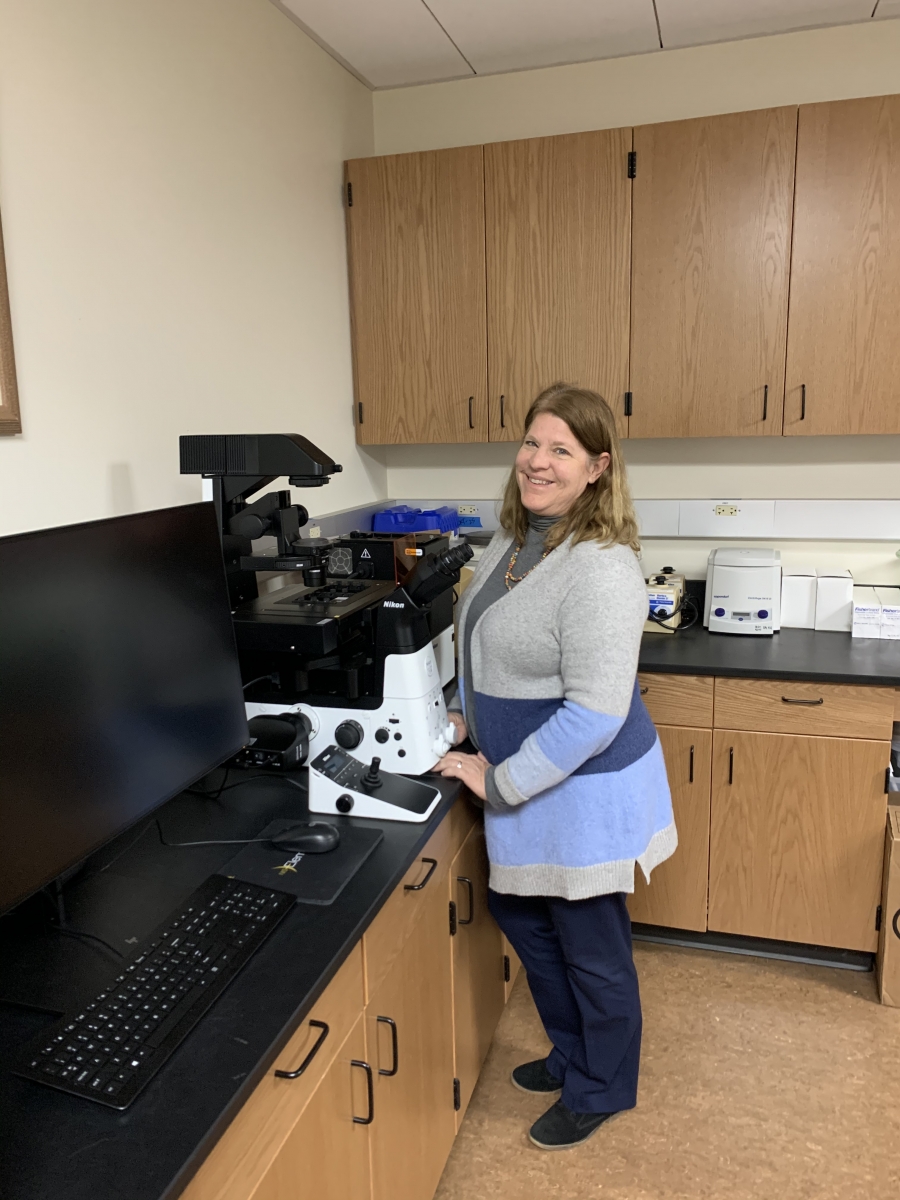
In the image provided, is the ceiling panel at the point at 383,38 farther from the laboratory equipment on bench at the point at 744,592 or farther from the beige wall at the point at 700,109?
the laboratory equipment on bench at the point at 744,592

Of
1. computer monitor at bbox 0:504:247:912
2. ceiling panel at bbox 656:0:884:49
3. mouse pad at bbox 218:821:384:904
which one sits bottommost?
mouse pad at bbox 218:821:384:904

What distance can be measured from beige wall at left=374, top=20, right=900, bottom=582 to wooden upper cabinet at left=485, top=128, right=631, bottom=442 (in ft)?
1.12

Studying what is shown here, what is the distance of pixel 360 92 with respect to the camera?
2807 millimetres

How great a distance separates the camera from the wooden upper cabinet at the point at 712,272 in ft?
7.75

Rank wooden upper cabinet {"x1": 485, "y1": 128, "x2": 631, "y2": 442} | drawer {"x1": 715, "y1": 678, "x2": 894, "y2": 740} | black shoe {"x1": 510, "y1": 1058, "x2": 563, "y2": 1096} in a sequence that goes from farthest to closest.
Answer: wooden upper cabinet {"x1": 485, "y1": 128, "x2": 631, "y2": 442}, drawer {"x1": 715, "y1": 678, "x2": 894, "y2": 740}, black shoe {"x1": 510, "y1": 1058, "x2": 563, "y2": 1096}

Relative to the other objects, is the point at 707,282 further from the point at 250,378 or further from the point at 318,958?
the point at 318,958

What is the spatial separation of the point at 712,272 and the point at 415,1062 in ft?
6.98

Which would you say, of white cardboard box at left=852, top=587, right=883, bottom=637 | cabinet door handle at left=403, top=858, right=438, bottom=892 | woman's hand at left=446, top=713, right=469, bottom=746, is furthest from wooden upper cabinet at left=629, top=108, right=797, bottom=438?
cabinet door handle at left=403, top=858, right=438, bottom=892

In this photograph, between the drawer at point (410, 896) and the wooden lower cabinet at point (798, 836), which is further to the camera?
the wooden lower cabinet at point (798, 836)

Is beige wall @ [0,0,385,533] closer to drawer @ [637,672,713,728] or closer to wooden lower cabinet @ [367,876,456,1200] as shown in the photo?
wooden lower cabinet @ [367,876,456,1200]

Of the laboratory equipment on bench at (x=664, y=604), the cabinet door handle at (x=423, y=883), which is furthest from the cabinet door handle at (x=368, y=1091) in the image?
the laboratory equipment on bench at (x=664, y=604)

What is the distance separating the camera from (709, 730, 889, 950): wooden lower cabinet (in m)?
2.31

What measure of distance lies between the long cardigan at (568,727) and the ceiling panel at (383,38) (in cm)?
161

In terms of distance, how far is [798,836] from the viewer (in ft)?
7.81
